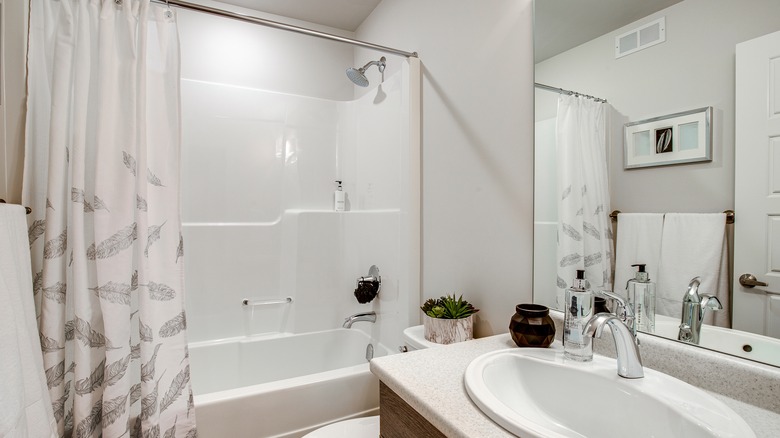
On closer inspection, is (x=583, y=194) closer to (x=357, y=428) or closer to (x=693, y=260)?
(x=693, y=260)

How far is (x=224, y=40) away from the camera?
2.38 meters

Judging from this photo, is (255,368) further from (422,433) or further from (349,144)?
(422,433)

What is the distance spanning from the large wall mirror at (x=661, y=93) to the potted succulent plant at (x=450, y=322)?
28 centimetres

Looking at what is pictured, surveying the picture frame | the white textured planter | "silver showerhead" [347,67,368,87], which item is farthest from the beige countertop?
"silver showerhead" [347,67,368,87]

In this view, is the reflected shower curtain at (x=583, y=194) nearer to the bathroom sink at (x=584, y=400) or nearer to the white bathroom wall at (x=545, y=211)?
the white bathroom wall at (x=545, y=211)

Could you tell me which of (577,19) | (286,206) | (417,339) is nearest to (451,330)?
(417,339)

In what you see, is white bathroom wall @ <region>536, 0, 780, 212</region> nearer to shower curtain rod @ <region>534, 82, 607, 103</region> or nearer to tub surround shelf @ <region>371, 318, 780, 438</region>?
shower curtain rod @ <region>534, 82, 607, 103</region>

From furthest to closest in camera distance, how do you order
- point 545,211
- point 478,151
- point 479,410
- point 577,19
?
point 478,151 < point 545,211 < point 577,19 < point 479,410

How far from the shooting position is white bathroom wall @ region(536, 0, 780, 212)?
0.77 meters

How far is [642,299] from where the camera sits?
3.04ft

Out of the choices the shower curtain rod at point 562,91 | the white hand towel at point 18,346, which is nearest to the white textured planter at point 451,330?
the shower curtain rod at point 562,91

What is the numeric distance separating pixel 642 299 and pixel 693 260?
154mm

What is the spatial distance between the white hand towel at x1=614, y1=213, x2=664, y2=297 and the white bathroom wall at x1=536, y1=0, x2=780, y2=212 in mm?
28

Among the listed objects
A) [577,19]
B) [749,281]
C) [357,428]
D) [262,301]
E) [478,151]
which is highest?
[577,19]
